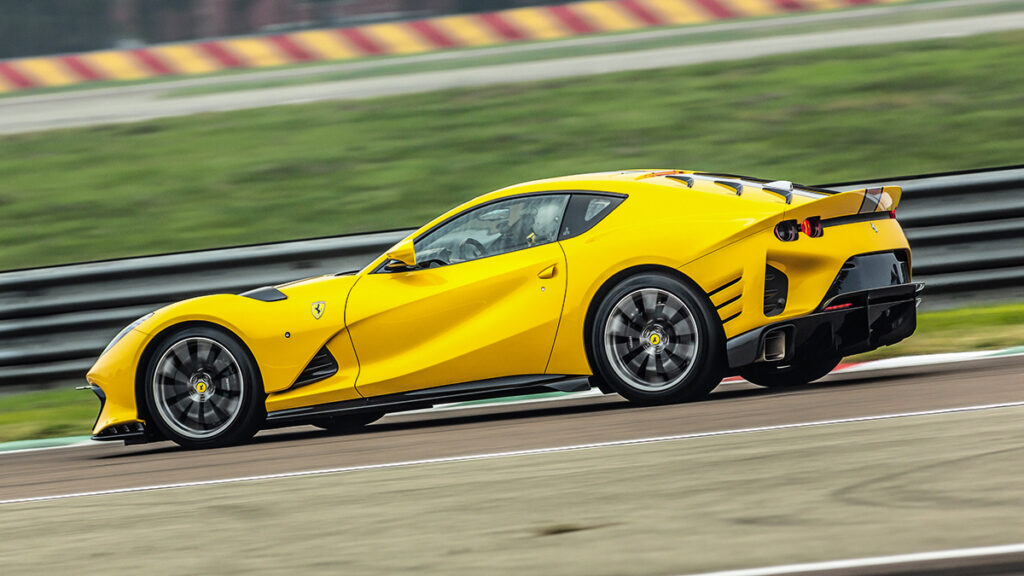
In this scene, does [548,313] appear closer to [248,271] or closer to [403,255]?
[403,255]

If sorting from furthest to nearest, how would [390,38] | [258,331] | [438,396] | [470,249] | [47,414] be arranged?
1. [390,38]
2. [47,414]
3. [258,331]
4. [470,249]
5. [438,396]

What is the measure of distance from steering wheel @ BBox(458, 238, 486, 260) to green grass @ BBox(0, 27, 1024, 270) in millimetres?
4616

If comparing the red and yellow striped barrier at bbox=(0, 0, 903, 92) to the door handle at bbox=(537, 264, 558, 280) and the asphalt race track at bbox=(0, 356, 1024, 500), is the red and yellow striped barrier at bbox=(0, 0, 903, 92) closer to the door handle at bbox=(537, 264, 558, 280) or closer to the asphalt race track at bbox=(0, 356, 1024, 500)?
the asphalt race track at bbox=(0, 356, 1024, 500)

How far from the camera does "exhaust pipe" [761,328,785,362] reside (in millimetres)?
7031

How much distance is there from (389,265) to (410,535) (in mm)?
2995

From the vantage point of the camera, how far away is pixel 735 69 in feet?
49.0

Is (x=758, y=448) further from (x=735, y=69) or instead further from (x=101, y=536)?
(x=735, y=69)

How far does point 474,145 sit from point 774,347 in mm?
6951

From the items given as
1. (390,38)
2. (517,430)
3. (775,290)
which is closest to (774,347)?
(775,290)

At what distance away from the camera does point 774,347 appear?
7051 mm

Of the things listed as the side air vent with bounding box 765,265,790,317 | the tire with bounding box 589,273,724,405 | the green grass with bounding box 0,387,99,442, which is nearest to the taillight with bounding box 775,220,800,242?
the side air vent with bounding box 765,265,790,317

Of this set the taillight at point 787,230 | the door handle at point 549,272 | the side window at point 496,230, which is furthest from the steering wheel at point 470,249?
the taillight at point 787,230

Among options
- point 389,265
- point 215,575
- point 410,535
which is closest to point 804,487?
point 410,535

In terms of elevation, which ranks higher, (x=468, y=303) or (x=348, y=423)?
(x=468, y=303)
